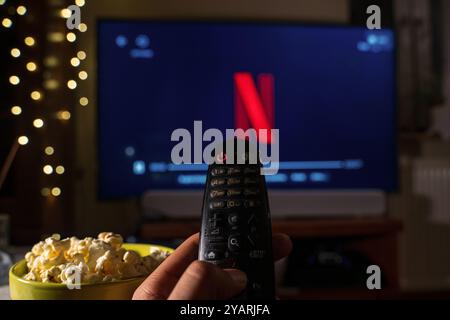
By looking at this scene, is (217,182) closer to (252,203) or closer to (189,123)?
(252,203)

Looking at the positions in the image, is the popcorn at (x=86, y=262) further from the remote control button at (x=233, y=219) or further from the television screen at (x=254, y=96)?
the television screen at (x=254, y=96)

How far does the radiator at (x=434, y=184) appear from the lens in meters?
2.17

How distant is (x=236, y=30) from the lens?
5.93ft

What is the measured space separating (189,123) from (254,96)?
0.24 metres

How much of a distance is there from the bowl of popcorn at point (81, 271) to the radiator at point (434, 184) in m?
1.92

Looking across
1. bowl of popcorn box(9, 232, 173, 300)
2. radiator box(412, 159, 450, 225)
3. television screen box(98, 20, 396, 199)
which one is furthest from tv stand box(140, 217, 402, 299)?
bowl of popcorn box(9, 232, 173, 300)

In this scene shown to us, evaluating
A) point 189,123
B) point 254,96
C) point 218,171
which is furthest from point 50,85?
point 218,171

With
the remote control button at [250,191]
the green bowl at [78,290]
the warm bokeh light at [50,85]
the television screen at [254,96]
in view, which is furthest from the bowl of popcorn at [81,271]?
the warm bokeh light at [50,85]

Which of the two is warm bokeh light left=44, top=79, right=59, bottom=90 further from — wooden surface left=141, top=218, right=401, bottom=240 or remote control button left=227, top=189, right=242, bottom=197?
remote control button left=227, top=189, right=242, bottom=197

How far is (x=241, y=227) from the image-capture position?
44 centimetres

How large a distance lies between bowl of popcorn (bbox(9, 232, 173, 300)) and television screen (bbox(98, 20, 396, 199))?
4.18 ft

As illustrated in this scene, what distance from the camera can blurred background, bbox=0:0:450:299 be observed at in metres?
1.73
